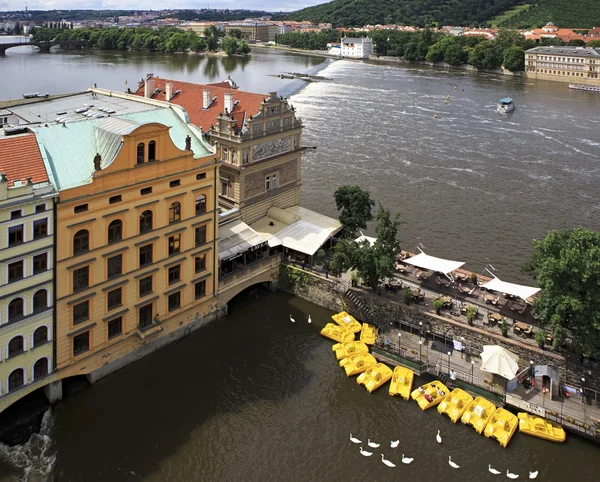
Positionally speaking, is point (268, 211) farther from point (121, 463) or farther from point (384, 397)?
point (121, 463)

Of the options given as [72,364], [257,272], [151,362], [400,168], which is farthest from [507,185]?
[72,364]

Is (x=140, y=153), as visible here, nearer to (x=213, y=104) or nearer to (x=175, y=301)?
(x=175, y=301)

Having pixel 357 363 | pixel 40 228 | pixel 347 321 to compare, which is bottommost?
pixel 357 363

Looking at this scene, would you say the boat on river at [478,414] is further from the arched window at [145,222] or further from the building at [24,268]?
the building at [24,268]

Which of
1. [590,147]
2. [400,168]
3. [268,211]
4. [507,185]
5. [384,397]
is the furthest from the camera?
[590,147]

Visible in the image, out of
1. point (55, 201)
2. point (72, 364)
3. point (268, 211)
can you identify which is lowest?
point (72, 364)

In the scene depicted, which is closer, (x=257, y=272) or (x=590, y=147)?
(x=257, y=272)

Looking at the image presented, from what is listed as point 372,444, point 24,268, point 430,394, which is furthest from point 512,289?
point 24,268
